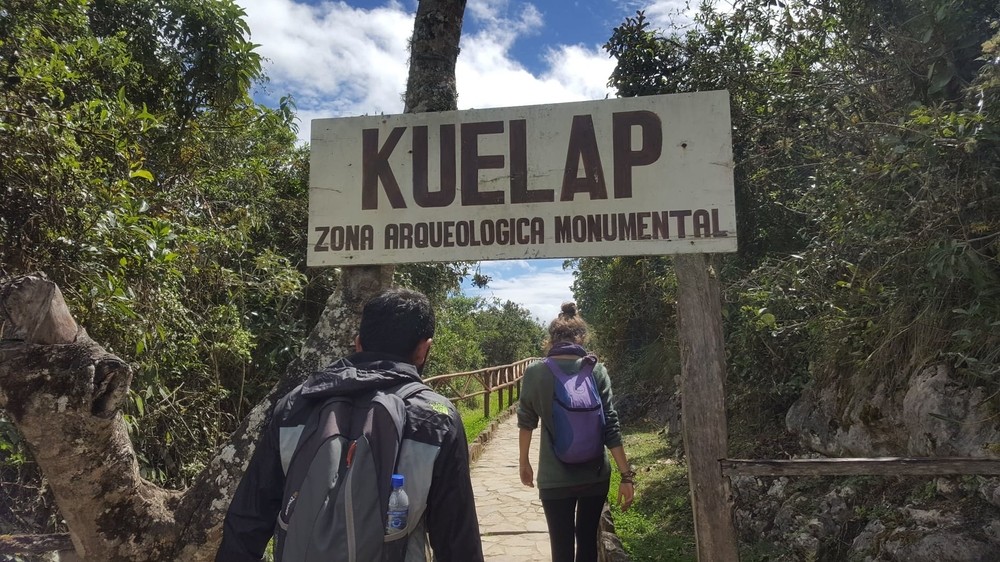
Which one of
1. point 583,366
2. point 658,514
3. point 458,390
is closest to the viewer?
point 583,366

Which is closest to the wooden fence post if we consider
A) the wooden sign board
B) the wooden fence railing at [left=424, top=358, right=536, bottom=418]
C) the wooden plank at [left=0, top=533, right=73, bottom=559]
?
the wooden fence railing at [left=424, top=358, right=536, bottom=418]

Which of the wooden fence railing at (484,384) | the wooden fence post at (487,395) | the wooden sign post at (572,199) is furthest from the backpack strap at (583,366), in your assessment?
the wooden fence post at (487,395)

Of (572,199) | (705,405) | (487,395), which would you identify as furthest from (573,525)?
(487,395)

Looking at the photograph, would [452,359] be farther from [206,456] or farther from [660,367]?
[206,456]

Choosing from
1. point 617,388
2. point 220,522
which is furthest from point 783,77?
point 617,388

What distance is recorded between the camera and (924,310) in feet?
13.3

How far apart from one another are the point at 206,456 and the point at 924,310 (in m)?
5.45

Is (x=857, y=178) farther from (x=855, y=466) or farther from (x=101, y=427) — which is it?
(x=101, y=427)

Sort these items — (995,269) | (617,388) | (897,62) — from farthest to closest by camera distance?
(617,388) → (897,62) → (995,269)

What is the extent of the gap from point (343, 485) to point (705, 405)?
1772 mm

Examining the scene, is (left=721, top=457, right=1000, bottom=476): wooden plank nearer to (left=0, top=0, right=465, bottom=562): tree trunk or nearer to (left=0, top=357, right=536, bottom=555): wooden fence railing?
(left=0, top=0, right=465, bottom=562): tree trunk

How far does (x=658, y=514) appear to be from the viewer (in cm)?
678

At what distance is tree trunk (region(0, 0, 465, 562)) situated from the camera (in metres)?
2.18

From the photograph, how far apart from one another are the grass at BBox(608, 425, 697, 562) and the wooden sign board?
2860 millimetres
